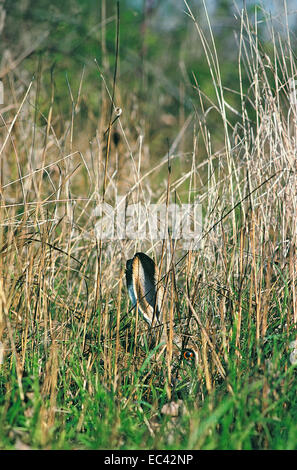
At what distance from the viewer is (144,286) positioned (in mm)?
1948

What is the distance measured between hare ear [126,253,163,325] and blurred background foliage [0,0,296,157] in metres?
1.35

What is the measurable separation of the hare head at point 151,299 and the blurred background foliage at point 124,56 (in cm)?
135

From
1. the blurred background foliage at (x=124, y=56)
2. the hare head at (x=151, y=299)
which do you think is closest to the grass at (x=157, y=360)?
the hare head at (x=151, y=299)

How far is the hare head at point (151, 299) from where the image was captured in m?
1.90

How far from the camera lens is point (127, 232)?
2.53 m

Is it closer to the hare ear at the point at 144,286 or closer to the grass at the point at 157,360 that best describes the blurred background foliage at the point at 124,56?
the grass at the point at 157,360

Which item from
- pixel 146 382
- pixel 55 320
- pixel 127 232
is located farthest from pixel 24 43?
pixel 146 382

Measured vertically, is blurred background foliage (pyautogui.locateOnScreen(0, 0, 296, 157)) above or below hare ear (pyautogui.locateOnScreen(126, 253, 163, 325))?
above

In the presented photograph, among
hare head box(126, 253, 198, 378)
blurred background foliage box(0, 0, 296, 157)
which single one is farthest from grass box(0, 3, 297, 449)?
blurred background foliage box(0, 0, 296, 157)

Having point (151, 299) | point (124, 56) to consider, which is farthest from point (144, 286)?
point (124, 56)

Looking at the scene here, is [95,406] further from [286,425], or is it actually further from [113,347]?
[286,425]

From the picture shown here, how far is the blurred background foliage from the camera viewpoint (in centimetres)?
378

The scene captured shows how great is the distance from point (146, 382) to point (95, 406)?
307 mm

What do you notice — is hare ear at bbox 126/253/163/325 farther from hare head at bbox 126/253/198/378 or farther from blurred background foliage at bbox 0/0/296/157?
blurred background foliage at bbox 0/0/296/157
